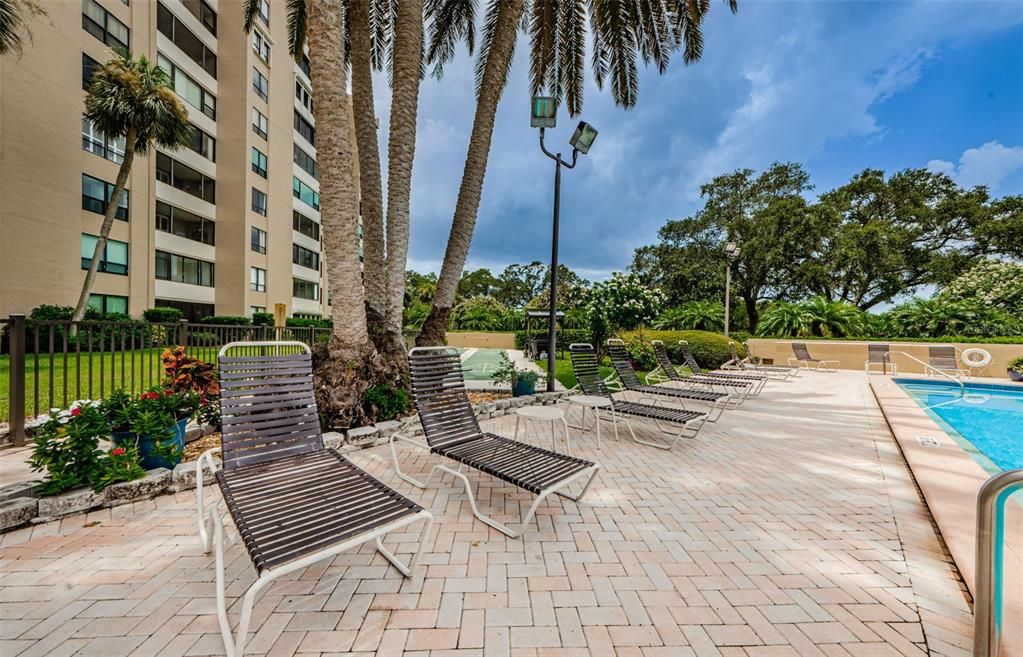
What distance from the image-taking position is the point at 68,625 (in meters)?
2.06

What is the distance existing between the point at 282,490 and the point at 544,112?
6.81m

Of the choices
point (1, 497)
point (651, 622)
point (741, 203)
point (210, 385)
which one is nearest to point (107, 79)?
point (210, 385)

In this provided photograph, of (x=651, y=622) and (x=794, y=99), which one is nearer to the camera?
(x=651, y=622)

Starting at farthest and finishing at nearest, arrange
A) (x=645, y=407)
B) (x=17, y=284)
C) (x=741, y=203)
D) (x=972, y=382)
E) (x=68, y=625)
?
(x=741, y=203)
(x=17, y=284)
(x=972, y=382)
(x=645, y=407)
(x=68, y=625)

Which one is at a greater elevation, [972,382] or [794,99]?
[794,99]

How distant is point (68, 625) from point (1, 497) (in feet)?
5.74

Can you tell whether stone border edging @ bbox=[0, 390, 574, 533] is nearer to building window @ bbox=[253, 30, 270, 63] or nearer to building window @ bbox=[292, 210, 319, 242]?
building window @ bbox=[253, 30, 270, 63]

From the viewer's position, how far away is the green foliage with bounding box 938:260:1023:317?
17.3m

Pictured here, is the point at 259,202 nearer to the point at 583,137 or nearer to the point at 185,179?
the point at 185,179

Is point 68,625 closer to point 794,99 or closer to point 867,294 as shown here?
point 794,99

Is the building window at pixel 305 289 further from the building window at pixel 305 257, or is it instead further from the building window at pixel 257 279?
the building window at pixel 257 279

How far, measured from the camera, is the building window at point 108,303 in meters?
16.4

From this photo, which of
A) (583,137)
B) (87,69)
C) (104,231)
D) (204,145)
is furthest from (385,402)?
(204,145)

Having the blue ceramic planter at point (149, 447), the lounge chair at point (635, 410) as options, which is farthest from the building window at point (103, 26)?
the lounge chair at point (635, 410)
